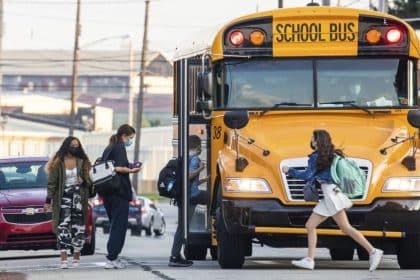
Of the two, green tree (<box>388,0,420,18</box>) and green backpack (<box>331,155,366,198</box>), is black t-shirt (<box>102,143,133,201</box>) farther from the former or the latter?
green tree (<box>388,0,420,18</box>)

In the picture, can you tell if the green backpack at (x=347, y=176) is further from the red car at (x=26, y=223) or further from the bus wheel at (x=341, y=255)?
the red car at (x=26, y=223)

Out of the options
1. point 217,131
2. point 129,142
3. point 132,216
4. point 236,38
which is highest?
point 236,38

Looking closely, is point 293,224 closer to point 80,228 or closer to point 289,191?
point 289,191

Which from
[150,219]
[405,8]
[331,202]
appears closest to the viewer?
[331,202]

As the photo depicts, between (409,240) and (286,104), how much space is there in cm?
203

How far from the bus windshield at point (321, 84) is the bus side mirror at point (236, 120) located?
25cm

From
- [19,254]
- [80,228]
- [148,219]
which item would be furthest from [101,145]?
[80,228]

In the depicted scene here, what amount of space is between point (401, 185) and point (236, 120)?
1952 mm

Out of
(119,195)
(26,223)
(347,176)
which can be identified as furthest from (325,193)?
(26,223)

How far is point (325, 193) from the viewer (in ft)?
47.4

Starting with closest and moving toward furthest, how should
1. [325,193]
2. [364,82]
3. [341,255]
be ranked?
[325,193] → [364,82] → [341,255]

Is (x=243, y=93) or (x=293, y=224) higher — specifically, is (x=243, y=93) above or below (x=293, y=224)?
above

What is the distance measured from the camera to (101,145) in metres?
83.8

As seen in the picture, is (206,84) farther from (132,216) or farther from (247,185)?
(132,216)
